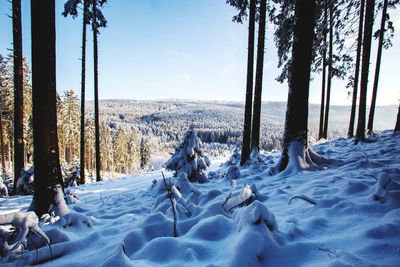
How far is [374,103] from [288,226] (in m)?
13.8

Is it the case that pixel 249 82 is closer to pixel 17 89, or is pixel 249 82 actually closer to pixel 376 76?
pixel 17 89

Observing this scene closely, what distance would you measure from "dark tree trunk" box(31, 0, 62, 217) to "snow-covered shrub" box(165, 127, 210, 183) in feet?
12.8

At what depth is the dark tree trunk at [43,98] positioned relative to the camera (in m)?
4.14

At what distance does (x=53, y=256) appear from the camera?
2.49 m

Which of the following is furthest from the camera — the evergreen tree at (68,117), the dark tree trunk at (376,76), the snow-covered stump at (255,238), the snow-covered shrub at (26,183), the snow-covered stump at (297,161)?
the evergreen tree at (68,117)

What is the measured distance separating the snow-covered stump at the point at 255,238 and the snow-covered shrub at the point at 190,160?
5.18 metres

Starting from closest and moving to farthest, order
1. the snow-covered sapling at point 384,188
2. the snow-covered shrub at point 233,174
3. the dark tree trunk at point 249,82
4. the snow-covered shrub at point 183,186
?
Result: the snow-covered sapling at point 384,188, the snow-covered shrub at point 183,186, the snow-covered shrub at point 233,174, the dark tree trunk at point 249,82

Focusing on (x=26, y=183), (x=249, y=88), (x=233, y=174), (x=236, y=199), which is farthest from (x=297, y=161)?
(x=26, y=183)

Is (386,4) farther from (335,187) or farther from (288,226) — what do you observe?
(288,226)

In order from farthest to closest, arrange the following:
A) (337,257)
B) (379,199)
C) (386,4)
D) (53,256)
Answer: (386,4), (379,199), (53,256), (337,257)

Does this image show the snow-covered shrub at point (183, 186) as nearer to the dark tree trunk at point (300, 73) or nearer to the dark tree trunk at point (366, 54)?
the dark tree trunk at point (300, 73)

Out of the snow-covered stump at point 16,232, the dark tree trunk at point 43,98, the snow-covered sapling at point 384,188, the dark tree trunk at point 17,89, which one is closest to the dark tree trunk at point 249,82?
the snow-covered sapling at point 384,188

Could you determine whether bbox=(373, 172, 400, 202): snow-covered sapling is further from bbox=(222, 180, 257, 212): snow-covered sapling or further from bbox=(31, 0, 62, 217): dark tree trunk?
bbox=(31, 0, 62, 217): dark tree trunk

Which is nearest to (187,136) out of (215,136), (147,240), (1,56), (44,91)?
(44,91)
